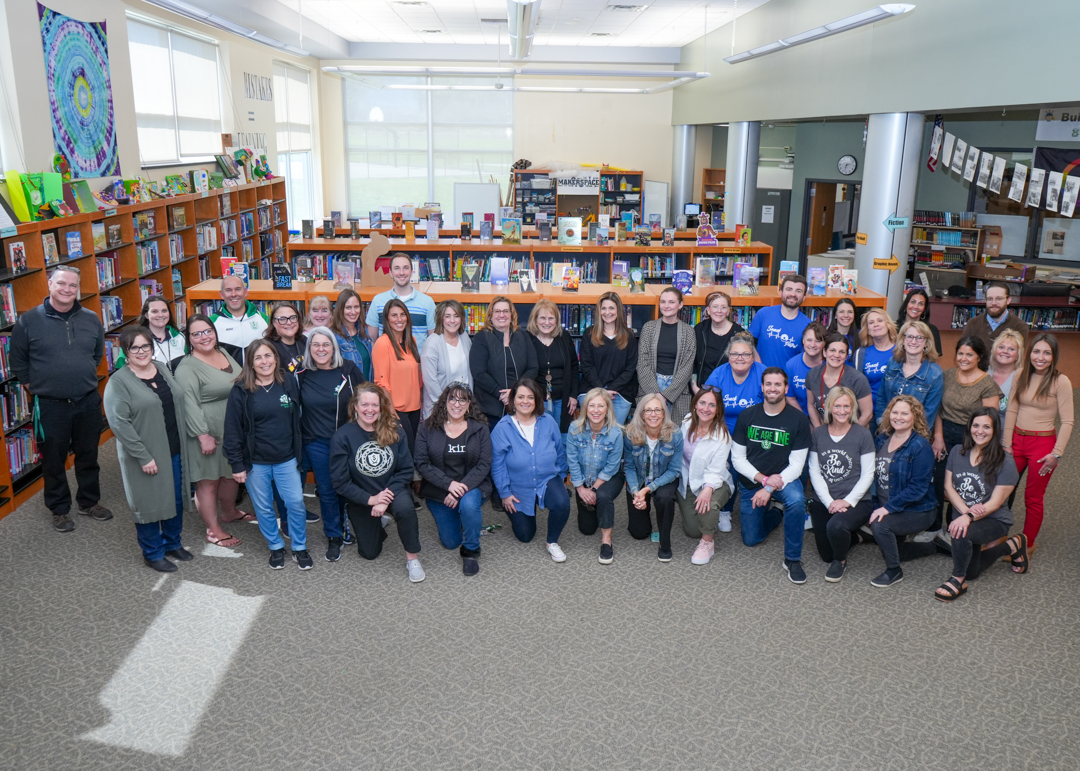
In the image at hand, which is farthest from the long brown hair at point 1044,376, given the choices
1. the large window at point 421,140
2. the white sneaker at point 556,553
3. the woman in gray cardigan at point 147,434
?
the large window at point 421,140

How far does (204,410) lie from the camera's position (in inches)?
194

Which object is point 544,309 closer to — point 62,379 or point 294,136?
point 62,379

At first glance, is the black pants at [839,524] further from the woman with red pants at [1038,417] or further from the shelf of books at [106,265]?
the shelf of books at [106,265]

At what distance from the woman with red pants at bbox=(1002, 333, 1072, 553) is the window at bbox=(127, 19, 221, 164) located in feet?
28.5

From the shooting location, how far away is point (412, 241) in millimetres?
9703

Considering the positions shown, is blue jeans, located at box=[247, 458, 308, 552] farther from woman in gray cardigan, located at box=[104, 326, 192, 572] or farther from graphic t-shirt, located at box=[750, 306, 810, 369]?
graphic t-shirt, located at box=[750, 306, 810, 369]

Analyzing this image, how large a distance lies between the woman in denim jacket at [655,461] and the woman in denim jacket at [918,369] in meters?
1.32

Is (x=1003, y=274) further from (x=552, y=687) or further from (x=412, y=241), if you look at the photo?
(x=552, y=687)

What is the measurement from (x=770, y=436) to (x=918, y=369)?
1080 mm

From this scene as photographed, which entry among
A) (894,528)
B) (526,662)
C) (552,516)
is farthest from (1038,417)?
A: (526,662)

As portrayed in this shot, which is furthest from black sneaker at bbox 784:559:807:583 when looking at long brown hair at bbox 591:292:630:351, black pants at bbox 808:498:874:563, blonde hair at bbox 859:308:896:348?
long brown hair at bbox 591:292:630:351

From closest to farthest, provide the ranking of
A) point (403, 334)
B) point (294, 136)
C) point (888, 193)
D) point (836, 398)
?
point (836, 398) → point (403, 334) → point (888, 193) → point (294, 136)

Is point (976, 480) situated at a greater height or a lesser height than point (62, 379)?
lesser

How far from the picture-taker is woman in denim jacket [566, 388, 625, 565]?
198 inches
